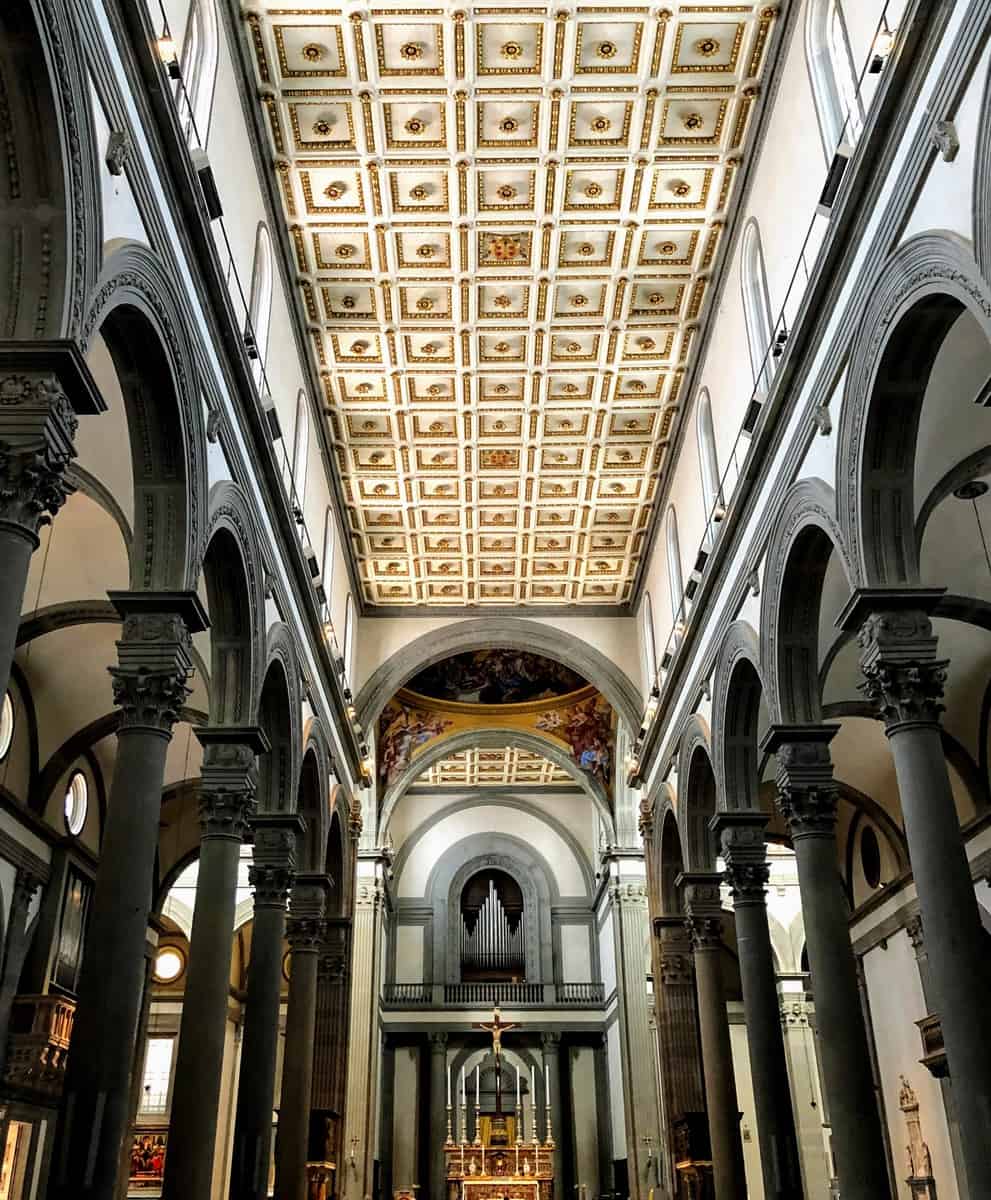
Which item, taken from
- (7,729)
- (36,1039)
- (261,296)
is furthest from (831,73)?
(36,1039)

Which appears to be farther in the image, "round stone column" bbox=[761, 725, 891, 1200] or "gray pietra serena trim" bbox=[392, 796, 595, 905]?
"gray pietra serena trim" bbox=[392, 796, 595, 905]

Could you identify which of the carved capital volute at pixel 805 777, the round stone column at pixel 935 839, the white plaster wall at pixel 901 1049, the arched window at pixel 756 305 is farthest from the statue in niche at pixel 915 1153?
the arched window at pixel 756 305

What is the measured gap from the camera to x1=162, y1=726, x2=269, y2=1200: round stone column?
11.2 metres

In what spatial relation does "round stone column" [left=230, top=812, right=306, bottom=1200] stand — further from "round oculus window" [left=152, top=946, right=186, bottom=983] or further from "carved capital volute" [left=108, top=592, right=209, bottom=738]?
"round oculus window" [left=152, top=946, right=186, bottom=983]

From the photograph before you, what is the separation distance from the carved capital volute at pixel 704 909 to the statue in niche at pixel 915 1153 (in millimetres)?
4201

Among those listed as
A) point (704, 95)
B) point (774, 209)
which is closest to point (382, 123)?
point (704, 95)

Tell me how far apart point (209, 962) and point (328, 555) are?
30.8 ft

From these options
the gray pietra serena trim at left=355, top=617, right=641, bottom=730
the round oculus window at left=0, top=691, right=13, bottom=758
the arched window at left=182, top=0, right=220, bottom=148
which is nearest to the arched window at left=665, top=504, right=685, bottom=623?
the gray pietra serena trim at left=355, top=617, right=641, bottom=730

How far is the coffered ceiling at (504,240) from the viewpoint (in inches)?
532

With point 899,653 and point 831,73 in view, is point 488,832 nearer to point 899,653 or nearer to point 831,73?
point 899,653

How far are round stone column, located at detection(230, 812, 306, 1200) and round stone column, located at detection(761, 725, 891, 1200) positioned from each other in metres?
6.69

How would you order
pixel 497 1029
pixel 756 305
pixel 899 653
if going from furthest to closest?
pixel 497 1029 < pixel 756 305 < pixel 899 653

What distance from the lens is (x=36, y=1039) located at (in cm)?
1628

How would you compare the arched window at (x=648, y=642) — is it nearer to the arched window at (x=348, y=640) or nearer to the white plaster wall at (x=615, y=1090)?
the arched window at (x=348, y=640)
